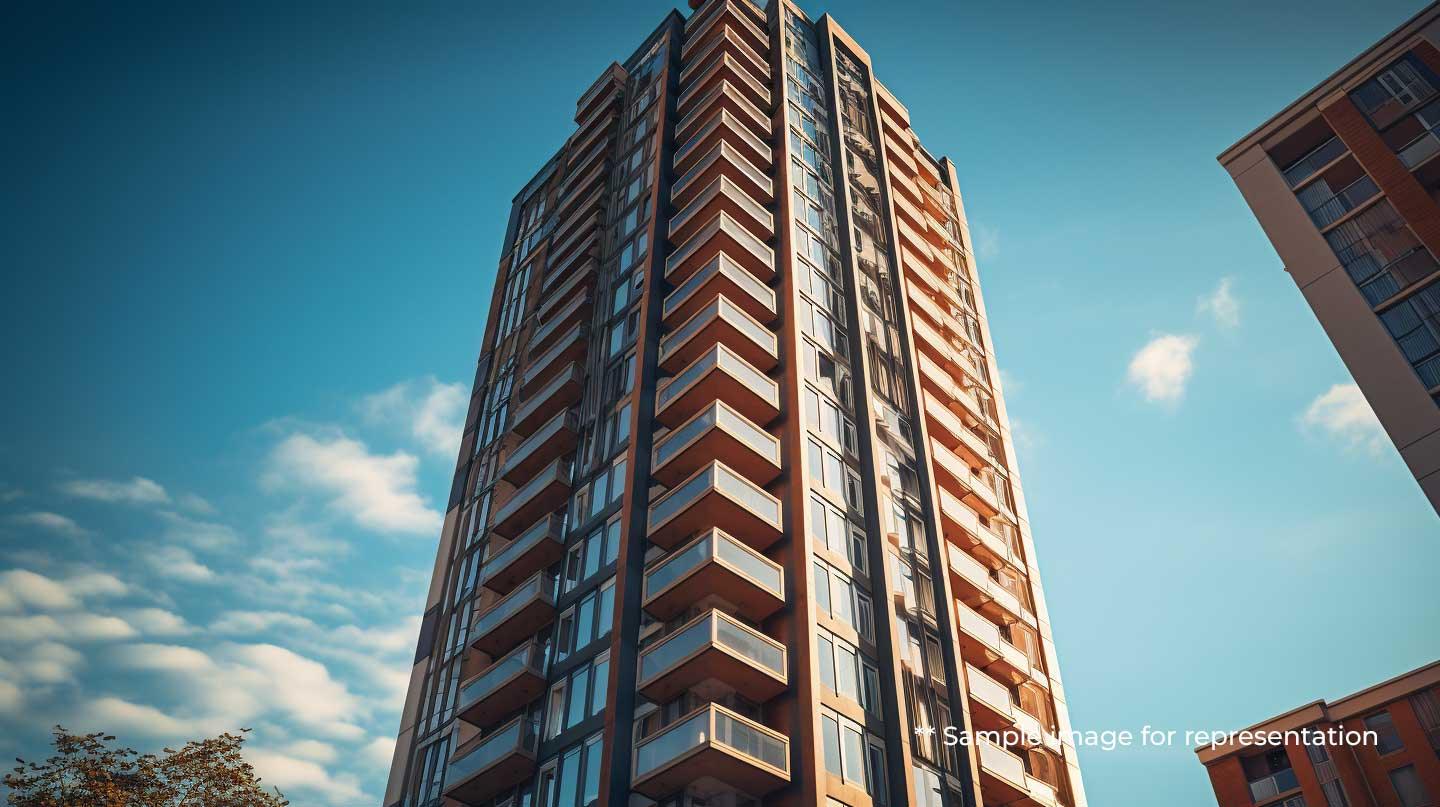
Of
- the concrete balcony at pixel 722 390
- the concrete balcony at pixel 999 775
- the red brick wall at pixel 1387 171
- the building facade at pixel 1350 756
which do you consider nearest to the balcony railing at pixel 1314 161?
the red brick wall at pixel 1387 171

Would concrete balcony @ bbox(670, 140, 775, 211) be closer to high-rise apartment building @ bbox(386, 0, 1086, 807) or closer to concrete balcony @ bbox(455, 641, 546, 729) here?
high-rise apartment building @ bbox(386, 0, 1086, 807)

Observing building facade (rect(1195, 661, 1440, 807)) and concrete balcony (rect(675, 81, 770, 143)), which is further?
concrete balcony (rect(675, 81, 770, 143))

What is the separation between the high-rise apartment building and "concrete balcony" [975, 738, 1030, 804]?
0.11m

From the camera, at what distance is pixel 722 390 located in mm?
33531

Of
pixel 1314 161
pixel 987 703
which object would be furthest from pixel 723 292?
pixel 1314 161

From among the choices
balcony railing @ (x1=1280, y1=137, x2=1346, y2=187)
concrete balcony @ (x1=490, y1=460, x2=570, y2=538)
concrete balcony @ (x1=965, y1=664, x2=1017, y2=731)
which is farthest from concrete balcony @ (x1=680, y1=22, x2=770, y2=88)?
concrete balcony @ (x1=965, y1=664, x2=1017, y2=731)

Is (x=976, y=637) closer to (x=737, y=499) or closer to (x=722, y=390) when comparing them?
(x=737, y=499)

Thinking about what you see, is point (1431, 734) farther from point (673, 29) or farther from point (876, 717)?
point (673, 29)

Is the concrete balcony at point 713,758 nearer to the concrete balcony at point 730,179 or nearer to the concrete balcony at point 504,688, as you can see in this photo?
the concrete balcony at point 504,688

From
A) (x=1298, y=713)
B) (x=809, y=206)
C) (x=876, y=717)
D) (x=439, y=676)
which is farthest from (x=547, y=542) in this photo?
(x=1298, y=713)

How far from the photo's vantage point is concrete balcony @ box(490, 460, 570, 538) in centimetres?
3728

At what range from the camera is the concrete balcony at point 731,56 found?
49.0 meters

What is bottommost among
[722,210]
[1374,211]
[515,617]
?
[515,617]

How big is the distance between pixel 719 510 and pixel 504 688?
969cm
